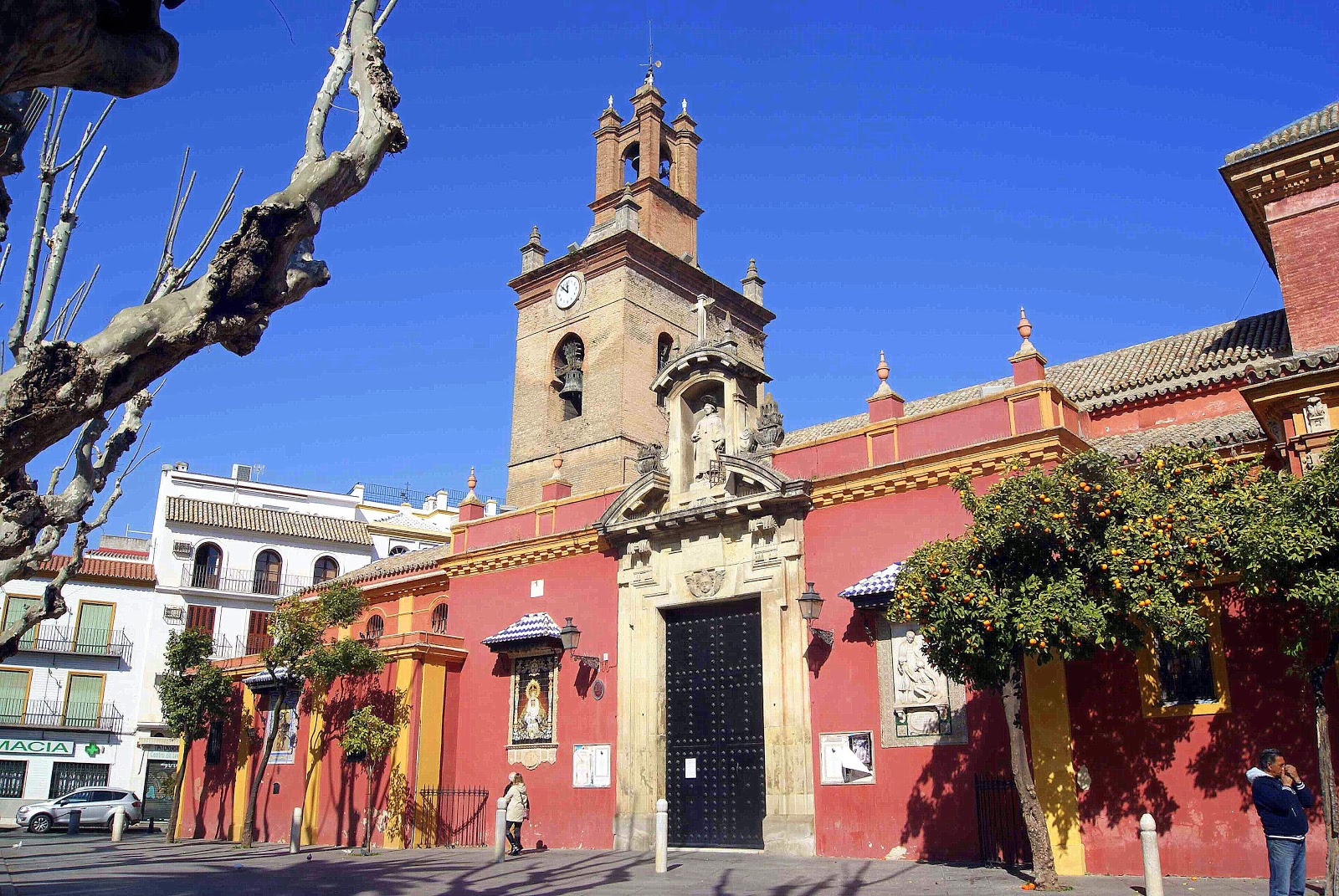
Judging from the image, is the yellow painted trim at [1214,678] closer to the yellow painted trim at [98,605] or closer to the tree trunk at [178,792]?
the tree trunk at [178,792]

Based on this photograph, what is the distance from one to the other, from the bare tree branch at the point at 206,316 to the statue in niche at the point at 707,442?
10589 mm

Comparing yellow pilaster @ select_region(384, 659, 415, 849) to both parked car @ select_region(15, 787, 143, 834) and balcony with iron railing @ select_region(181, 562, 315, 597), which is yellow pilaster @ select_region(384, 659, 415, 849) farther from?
balcony with iron railing @ select_region(181, 562, 315, 597)

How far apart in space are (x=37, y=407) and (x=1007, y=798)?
38.1 feet

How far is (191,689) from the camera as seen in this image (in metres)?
22.8

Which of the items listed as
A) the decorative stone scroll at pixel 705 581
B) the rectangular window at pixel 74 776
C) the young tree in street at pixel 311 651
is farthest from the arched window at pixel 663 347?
the rectangular window at pixel 74 776

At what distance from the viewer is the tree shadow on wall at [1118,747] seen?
41.4 ft

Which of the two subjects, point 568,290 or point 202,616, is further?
point 202,616

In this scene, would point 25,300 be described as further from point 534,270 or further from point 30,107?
point 534,270

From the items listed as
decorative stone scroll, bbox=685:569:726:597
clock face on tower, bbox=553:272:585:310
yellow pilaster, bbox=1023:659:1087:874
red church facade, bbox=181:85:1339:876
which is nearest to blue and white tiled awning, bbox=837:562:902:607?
red church facade, bbox=181:85:1339:876

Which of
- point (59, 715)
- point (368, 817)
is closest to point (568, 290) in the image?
point (368, 817)

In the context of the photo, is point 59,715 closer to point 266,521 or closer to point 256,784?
point 266,521

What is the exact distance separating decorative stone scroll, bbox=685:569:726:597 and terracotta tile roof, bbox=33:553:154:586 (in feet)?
83.7

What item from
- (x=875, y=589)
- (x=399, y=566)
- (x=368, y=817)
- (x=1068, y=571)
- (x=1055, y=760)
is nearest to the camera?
(x=1068, y=571)

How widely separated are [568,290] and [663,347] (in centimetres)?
300
